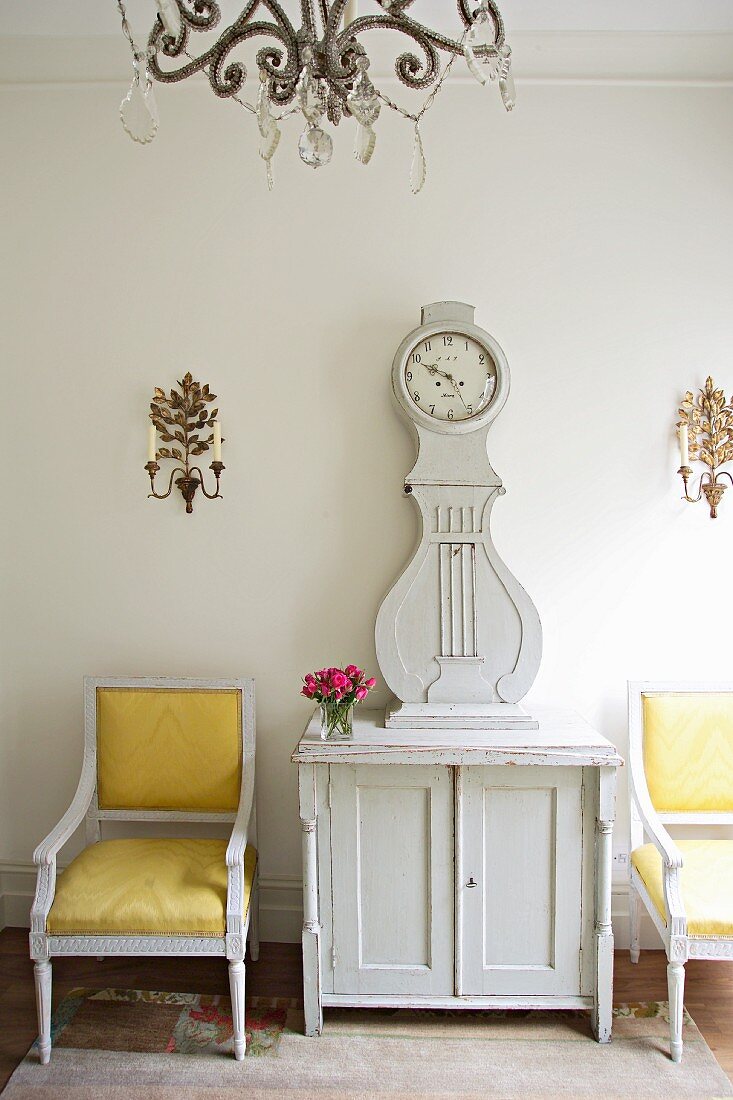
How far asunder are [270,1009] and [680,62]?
3437 millimetres

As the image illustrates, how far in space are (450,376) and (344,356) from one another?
0.42m

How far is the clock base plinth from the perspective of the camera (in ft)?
8.07

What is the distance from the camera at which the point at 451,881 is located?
2365 millimetres

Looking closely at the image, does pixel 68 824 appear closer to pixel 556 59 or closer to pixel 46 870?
pixel 46 870

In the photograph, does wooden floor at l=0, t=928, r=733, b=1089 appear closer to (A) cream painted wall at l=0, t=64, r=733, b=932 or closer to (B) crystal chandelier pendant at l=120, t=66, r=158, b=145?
(A) cream painted wall at l=0, t=64, r=733, b=932

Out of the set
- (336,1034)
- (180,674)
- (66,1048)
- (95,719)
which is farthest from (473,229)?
(66,1048)

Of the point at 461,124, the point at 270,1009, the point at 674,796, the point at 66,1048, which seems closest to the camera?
the point at 66,1048

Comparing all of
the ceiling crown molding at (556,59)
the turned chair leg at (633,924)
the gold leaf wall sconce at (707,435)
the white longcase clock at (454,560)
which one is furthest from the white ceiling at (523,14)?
the turned chair leg at (633,924)

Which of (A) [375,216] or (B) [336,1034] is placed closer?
(B) [336,1034]

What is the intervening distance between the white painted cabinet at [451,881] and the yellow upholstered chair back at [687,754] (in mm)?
410

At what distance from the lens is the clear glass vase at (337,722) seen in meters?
2.38

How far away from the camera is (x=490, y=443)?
281 cm

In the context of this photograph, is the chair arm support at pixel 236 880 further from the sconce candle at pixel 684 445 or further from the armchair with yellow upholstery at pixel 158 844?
the sconce candle at pixel 684 445

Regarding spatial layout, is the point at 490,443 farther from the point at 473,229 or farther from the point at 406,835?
the point at 406,835
